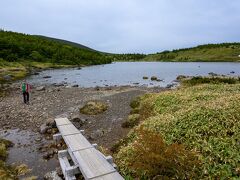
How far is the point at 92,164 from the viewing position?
11.3 m

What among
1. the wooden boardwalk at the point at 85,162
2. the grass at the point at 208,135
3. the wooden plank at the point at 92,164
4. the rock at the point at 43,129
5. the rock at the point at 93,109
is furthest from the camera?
the rock at the point at 93,109

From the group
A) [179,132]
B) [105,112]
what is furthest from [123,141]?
[105,112]

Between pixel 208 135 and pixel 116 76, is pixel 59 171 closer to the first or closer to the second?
pixel 208 135

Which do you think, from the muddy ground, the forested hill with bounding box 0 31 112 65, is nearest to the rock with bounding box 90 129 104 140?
the muddy ground

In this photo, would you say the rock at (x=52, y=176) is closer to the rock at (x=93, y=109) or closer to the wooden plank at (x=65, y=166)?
the wooden plank at (x=65, y=166)

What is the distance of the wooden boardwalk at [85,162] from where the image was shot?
1031cm

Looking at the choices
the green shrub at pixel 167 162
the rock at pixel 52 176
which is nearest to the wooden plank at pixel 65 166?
the rock at pixel 52 176

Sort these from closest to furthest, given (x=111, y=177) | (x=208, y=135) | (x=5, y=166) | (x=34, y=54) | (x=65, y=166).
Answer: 1. (x=111, y=177)
2. (x=65, y=166)
3. (x=208, y=135)
4. (x=5, y=166)
5. (x=34, y=54)

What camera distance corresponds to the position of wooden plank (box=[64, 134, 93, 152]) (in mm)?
13516

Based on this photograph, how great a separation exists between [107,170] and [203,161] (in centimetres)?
412

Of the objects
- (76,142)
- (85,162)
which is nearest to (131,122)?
(76,142)

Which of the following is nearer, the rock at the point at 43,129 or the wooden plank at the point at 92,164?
the wooden plank at the point at 92,164

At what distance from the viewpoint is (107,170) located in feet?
34.9

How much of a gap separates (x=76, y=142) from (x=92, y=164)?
3.32 meters
